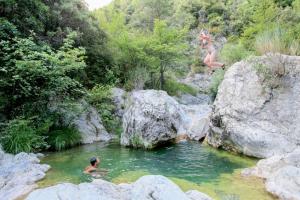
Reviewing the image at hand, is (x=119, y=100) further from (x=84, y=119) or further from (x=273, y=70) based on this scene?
(x=273, y=70)

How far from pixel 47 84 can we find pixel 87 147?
116 inches

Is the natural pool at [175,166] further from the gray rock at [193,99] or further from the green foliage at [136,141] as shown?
the gray rock at [193,99]

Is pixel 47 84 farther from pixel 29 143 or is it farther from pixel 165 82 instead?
pixel 165 82

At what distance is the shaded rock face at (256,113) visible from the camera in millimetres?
10500

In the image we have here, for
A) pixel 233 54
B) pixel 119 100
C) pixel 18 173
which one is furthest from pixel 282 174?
pixel 233 54

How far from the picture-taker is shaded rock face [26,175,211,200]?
606 cm

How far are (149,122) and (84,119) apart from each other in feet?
12.4

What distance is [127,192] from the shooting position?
21.5 feet

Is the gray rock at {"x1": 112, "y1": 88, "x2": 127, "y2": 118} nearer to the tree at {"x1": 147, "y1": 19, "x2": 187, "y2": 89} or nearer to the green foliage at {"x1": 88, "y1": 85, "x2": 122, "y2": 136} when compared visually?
the green foliage at {"x1": 88, "y1": 85, "x2": 122, "y2": 136}

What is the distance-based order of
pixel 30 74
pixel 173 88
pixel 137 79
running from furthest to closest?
pixel 173 88 → pixel 137 79 → pixel 30 74

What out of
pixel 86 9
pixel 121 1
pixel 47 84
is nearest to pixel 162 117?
pixel 47 84

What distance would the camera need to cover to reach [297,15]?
24.1 metres

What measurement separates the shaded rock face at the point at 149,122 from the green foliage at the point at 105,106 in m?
2.65

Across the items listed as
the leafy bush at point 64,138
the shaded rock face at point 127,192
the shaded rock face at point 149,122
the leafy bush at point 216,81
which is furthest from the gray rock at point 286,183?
the leafy bush at point 216,81
